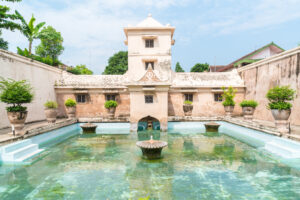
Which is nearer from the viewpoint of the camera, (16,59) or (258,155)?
(258,155)

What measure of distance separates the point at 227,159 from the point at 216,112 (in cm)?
929

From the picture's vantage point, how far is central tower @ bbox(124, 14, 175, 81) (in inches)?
598

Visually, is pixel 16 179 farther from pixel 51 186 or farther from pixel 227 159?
pixel 227 159

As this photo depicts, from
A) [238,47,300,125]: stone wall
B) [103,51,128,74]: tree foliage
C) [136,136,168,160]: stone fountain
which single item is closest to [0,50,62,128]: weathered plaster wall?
[136,136,168,160]: stone fountain

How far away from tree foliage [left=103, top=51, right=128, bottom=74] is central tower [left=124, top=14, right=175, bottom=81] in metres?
16.8

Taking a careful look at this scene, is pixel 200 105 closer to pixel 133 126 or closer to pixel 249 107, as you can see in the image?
pixel 249 107

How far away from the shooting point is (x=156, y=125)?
1170 cm

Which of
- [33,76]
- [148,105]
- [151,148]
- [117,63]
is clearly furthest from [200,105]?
[117,63]

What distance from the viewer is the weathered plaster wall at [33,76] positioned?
9.68 m

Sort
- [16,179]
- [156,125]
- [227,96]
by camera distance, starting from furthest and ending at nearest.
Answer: [227,96], [156,125], [16,179]

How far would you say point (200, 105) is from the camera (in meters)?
14.8

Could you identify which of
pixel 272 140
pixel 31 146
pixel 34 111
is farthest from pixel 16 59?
pixel 272 140

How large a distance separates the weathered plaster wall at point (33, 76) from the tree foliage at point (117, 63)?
1689 centimetres

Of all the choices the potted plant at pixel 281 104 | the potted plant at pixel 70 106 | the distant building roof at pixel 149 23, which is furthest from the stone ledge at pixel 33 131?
the potted plant at pixel 281 104
